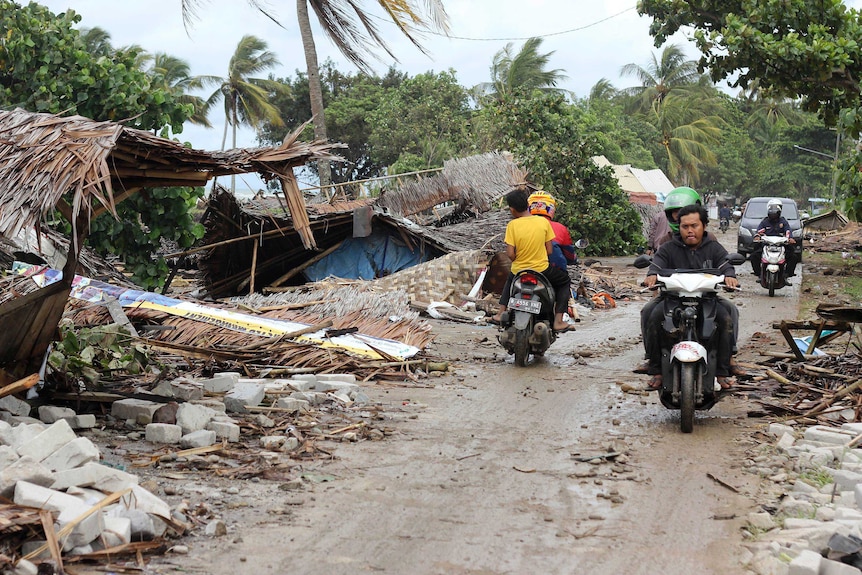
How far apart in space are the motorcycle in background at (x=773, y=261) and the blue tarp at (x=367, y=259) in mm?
6347

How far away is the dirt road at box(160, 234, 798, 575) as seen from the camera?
403cm

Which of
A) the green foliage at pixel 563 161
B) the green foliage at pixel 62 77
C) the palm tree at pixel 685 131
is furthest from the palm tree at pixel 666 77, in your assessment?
the green foliage at pixel 62 77

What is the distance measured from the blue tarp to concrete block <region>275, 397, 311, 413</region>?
929 cm

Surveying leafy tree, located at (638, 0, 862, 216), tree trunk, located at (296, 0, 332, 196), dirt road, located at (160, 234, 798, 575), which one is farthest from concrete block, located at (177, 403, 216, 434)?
tree trunk, located at (296, 0, 332, 196)

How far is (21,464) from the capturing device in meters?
4.16

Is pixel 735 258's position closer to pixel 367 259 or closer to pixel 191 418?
pixel 191 418

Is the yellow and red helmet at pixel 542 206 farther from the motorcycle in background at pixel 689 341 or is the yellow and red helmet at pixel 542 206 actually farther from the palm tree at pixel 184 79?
the palm tree at pixel 184 79

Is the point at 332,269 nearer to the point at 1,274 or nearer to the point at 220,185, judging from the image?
the point at 220,185

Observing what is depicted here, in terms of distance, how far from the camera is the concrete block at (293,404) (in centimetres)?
697

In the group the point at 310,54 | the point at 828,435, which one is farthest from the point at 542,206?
the point at 310,54

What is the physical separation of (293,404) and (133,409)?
119cm

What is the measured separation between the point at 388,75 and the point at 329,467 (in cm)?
4856

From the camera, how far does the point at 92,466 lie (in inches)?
169

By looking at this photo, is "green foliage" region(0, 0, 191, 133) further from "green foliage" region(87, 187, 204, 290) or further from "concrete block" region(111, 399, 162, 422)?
"concrete block" region(111, 399, 162, 422)
